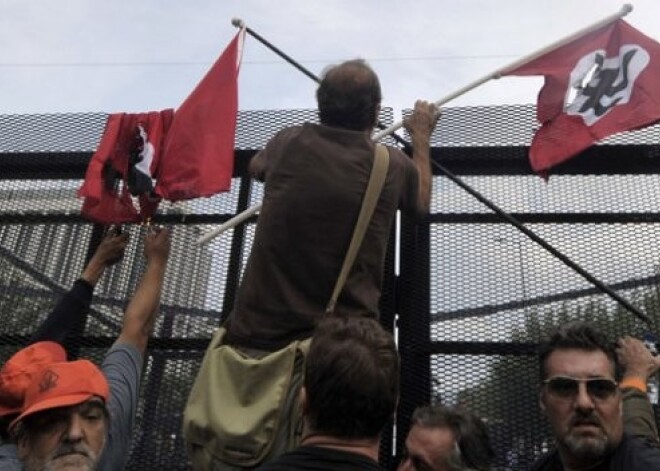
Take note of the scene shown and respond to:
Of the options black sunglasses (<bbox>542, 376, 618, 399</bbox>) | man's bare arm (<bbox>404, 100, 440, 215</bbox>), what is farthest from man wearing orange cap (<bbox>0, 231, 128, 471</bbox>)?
black sunglasses (<bbox>542, 376, 618, 399</bbox>)

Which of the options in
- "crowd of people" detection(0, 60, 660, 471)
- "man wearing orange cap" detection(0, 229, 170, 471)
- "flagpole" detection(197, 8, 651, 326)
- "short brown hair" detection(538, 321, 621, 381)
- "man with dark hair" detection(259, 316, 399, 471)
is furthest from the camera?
"flagpole" detection(197, 8, 651, 326)

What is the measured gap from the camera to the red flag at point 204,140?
402cm

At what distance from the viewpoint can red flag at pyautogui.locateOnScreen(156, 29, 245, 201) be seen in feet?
13.2

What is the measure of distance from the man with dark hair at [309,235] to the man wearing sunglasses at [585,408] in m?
0.67

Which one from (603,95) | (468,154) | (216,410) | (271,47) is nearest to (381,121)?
(468,154)

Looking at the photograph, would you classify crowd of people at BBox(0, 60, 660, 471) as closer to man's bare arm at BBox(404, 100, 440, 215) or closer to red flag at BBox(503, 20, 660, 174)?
man's bare arm at BBox(404, 100, 440, 215)

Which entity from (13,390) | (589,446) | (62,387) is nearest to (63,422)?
(62,387)

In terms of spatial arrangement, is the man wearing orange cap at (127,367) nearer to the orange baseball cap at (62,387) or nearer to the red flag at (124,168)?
the orange baseball cap at (62,387)

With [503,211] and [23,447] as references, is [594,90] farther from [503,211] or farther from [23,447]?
[23,447]

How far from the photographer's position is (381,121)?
13.7 ft

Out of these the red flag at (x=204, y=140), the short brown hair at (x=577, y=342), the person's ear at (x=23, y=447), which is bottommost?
the person's ear at (x=23, y=447)

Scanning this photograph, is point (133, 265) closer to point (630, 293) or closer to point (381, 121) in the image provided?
point (381, 121)

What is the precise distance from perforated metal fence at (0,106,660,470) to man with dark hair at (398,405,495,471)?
0.44 metres

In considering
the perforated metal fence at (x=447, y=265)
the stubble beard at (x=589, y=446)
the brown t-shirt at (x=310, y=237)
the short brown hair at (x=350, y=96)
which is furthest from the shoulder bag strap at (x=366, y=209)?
the perforated metal fence at (x=447, y=265)
